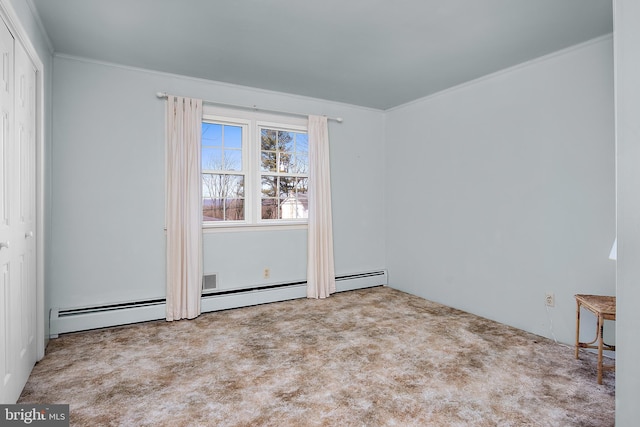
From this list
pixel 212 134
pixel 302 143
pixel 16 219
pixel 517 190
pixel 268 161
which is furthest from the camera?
pixel 302 143

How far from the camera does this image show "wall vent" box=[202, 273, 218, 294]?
379 centimetres

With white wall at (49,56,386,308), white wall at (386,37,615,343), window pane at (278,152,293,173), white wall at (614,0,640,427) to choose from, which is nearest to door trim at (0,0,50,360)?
white wall at (49,56,386,308)

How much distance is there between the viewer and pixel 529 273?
129 inches

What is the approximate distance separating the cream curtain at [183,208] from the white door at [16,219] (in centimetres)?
118

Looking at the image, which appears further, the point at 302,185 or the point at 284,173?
the point at 302,185

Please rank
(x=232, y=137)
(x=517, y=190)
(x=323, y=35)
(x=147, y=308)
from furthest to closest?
(x=232, y=137)
(x=147, y=308)
(x=517, y=190)
(x=323, y=35)

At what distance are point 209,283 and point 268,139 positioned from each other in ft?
6.03

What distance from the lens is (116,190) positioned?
3.38 m

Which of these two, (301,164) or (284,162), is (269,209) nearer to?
(284,162)

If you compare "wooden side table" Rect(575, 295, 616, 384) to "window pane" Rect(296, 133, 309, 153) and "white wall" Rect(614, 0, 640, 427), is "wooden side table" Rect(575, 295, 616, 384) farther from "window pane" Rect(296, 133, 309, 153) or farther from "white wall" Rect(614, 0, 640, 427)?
"window pane" Rect(296, 133, 309, 153)

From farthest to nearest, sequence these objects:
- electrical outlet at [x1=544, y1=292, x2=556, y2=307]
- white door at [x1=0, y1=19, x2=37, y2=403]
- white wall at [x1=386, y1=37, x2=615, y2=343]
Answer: electrical outlet at [x1=544, y1=292, x2=556, y2=307], white wall at [x1=386, y1=37, x2=615, y2=343], white door at [x1=0, y1=19, x2=37, y2=403]

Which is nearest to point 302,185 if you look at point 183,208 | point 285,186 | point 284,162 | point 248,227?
point 285,186

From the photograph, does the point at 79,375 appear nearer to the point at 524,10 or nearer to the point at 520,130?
the point at 524,10

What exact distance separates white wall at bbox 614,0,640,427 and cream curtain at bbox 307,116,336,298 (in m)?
3.24
